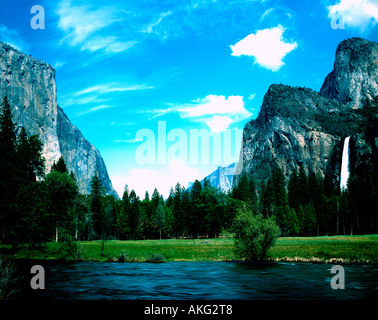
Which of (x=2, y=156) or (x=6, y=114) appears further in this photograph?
(x=6, y=114)

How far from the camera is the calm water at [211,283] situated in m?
19.1

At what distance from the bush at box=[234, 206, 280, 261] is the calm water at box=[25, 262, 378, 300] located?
3.05 meters

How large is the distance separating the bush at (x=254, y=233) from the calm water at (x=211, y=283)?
9.99ft

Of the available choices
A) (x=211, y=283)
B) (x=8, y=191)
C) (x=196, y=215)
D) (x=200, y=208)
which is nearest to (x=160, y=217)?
(x=196, y=215)

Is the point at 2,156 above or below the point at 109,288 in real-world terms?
above

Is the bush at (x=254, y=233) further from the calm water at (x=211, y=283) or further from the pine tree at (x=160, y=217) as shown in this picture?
the pine tree at (x=160, y=217)

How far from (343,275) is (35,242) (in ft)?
165

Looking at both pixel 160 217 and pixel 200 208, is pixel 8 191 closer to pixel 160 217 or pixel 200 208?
pixel 160 217

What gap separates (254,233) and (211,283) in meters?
12.3
